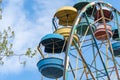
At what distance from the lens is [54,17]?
683 inches

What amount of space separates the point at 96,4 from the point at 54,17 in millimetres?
1927

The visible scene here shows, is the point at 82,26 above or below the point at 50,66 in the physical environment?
above

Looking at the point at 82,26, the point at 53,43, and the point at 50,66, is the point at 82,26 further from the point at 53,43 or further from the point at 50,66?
the point at 50,66

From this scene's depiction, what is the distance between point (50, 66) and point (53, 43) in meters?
1.59

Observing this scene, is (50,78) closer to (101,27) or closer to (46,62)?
(46,62)

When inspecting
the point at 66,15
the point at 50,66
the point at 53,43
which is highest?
the point at 66,15

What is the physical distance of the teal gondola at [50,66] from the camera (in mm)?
14875

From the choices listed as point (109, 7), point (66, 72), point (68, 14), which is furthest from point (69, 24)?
point (66, 72)

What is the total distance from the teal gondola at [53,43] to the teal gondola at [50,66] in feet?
3.45

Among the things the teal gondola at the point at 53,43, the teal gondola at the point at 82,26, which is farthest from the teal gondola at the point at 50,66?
the teal gondola at the point at 82,26

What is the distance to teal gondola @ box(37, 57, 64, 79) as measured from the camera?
14.9 m

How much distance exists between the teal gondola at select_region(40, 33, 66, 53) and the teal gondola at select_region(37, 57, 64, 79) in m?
1.05

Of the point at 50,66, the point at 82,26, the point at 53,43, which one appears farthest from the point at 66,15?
the point at 50,66

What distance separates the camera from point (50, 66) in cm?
1491
